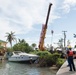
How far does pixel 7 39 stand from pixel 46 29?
5509 cm

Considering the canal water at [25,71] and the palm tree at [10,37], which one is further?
the palm tree at [10,37]

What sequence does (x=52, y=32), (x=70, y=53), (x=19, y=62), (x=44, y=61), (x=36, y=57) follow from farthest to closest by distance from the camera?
(x=52, y=32) → (x=19, y=62) → (x=36, y=57) → (x=44, y=61) → (x=70, y=53)

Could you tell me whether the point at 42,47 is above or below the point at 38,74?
above

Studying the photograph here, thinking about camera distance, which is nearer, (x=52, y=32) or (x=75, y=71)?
(x=75, y=71)

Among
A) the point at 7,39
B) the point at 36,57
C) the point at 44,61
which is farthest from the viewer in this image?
the point at 7,39

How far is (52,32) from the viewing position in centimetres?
8231

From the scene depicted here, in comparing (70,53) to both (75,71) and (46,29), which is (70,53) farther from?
(46,29)

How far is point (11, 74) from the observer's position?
30.1 metres

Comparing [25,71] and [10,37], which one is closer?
[25,71]

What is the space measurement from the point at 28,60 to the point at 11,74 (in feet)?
73.7

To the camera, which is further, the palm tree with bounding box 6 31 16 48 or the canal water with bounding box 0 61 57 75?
the palm tree with bounding box 6 31 16 48

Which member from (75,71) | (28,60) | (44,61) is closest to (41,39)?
(28,60)

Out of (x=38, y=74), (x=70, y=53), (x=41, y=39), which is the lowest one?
(x=38, y=74)

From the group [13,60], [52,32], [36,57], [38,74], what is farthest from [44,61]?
[52,32]
